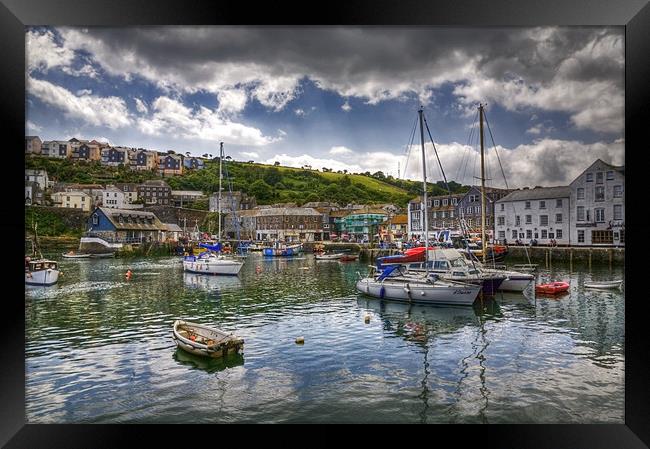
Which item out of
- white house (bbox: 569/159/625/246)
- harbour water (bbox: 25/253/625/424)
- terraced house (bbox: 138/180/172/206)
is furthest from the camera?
terraced house (bbox: 138/180/172/206)

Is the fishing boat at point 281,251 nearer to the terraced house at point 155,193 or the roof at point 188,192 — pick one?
the roof at point 188,192

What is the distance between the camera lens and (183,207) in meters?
24.3

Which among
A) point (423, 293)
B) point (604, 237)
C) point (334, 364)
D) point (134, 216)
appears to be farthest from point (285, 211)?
point (334, 364)

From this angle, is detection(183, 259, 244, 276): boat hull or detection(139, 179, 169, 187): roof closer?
detection(183, 259, 244, 276): boat hull

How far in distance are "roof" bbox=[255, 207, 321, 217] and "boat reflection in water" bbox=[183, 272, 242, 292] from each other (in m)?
10.2

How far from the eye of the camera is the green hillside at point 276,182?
15.8 metres

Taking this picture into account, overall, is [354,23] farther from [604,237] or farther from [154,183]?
[154,183]

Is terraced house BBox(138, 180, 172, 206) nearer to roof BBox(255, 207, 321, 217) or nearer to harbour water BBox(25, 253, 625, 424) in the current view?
roof BBox(255, 207, 321, 217)

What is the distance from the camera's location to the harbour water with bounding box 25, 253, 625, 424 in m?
4.43

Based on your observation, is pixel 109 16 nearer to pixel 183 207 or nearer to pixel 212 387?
pixel 212 387

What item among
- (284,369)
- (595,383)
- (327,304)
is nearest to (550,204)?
(327,304)

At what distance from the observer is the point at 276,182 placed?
66.0 feet

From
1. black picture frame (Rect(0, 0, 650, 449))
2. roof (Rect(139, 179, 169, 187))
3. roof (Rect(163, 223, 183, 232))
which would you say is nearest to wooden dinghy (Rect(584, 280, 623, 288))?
black picture frame (Rect(0, 0, 650, 449))

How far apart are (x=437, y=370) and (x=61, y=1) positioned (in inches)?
232
